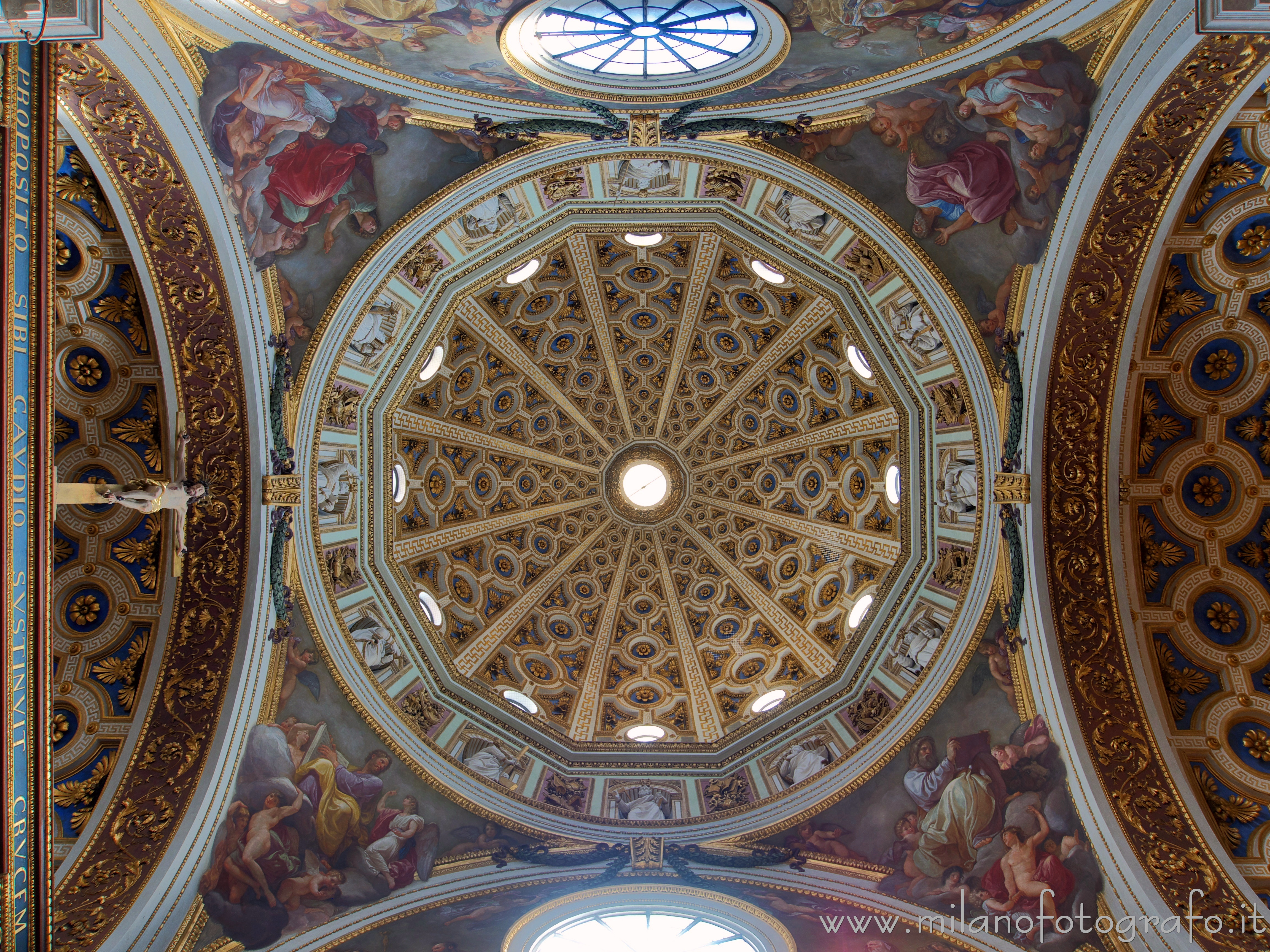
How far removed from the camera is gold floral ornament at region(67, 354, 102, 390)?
41.0ft

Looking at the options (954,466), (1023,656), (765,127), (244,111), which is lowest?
(1023,656)

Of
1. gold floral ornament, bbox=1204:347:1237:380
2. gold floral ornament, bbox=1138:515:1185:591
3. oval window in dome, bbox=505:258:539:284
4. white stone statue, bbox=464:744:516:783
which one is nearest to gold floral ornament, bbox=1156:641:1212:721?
gold floral ornament, bbox=1138:515:1185:591

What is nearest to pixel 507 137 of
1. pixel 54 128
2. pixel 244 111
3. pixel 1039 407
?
pixel 244 111

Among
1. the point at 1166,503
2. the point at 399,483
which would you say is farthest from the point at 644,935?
the point at 1166,503

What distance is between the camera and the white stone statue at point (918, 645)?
15.1m

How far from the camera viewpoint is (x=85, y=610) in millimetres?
13023

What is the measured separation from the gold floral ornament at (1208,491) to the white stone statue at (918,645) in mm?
4439

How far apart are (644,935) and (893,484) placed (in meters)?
9.41

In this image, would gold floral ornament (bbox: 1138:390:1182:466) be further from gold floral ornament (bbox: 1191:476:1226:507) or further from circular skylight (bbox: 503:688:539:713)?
circular skylight (bbox: 503:688:539:713)

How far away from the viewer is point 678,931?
13.8 m

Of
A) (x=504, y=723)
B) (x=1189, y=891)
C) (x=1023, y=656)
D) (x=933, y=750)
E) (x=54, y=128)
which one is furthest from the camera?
(x=504, y=723)

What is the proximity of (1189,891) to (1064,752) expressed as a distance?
2226 mm

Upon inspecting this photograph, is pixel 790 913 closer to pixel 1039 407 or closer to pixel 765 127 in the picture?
pixel 1039 407

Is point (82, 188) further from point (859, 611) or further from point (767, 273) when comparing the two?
point (859, 611)
